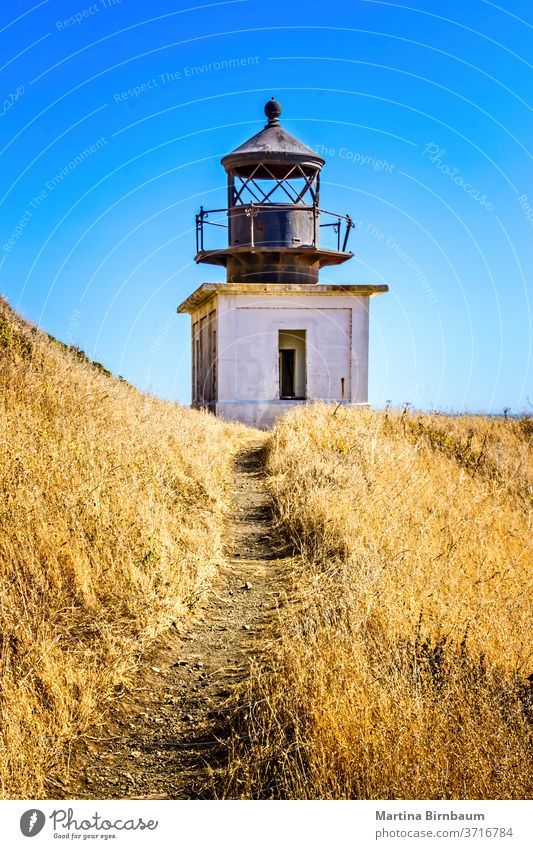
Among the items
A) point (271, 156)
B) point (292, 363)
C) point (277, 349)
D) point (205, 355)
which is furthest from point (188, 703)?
point (292, 363)

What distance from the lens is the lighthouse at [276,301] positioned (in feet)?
71.9

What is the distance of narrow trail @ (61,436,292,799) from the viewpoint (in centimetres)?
389

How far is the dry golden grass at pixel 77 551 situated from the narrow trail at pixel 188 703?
13 centimetres

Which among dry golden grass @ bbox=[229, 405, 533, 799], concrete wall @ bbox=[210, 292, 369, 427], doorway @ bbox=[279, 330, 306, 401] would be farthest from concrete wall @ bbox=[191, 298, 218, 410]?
dry golden grass @ bbox=[229, 405, 533, 799]

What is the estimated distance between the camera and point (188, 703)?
4.67m

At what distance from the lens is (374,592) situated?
554 centimetres

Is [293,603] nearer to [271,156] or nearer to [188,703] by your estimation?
[188,703]

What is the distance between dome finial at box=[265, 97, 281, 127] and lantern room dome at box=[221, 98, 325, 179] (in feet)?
1.51

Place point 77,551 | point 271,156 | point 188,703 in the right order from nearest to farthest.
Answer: point 188,703, point 77,551, point 271,156

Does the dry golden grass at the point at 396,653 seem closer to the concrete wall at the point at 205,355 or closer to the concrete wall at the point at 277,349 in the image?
the concrete wall at the point at 277,349

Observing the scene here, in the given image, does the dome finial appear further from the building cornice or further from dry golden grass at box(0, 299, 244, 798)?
dry golden grass at box(0, 299, 244, 798)

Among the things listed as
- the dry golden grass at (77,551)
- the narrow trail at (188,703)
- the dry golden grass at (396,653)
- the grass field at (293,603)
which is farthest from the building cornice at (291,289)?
the narrow trail at (188,703)

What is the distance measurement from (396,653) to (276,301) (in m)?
18.4

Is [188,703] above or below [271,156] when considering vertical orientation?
below
